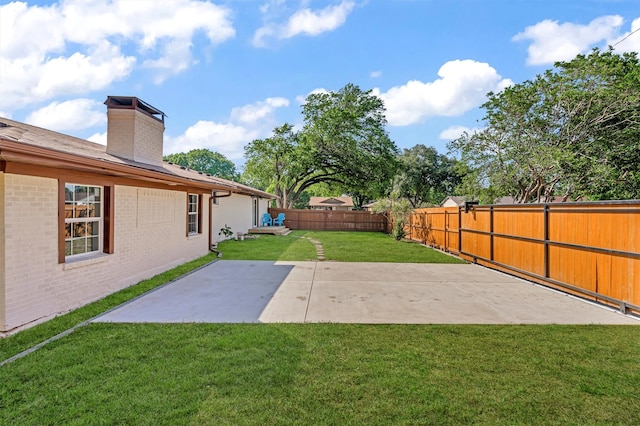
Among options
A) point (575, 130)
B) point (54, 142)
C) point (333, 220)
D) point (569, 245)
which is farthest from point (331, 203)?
point (54, 142)

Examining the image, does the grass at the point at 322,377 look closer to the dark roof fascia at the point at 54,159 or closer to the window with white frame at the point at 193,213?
the dark roof fascia at the point at 54,159

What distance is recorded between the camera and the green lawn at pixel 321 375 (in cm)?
261

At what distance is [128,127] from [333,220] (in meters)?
17.3

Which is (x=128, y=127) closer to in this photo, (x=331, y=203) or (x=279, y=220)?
(x=279, y=220)

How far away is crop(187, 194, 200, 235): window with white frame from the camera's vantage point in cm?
1057

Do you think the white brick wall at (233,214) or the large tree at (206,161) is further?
the large tree at (206,161)

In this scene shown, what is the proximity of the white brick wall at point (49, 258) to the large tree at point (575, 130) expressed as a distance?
16.2 m

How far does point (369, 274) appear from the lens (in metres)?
8.42

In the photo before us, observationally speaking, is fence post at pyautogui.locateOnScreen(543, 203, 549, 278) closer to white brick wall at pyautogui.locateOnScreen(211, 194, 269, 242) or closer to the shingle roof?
the shingle roof

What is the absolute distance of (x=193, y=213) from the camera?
10.7m

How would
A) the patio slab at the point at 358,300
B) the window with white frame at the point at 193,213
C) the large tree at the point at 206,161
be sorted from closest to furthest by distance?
the patio slab at the point at 358,300 < the window with white frame at the point at 193,213 < the large tree at the point at 206,161

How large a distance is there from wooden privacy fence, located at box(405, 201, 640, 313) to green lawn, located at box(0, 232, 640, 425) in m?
1.30

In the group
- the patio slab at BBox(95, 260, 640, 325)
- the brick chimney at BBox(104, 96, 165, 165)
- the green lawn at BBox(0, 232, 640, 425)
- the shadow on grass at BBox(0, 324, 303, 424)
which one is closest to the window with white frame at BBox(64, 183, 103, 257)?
the patio slab at BBox(95, 260, 640, 325)

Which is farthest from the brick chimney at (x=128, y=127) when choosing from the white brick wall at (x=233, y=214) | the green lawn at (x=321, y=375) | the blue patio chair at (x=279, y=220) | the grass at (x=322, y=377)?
the blue patio chair at (x=279, y=220)
